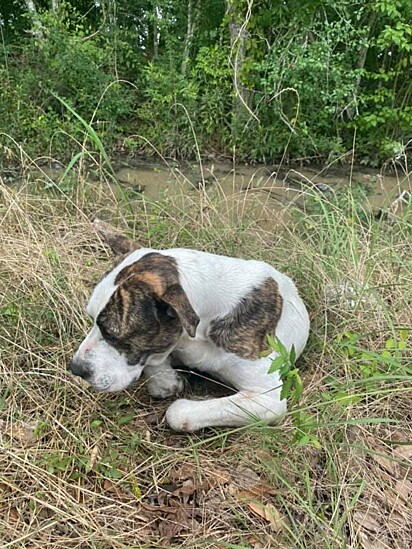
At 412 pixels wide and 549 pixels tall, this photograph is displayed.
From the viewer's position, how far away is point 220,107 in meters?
7.12

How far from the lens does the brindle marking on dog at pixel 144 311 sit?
2.21 meters

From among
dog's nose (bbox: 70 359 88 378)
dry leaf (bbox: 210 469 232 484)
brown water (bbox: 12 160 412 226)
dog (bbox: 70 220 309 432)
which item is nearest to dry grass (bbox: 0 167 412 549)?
dry leaf (bbox: 210 469 232 484)

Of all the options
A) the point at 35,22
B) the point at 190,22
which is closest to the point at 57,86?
the point at 35,22

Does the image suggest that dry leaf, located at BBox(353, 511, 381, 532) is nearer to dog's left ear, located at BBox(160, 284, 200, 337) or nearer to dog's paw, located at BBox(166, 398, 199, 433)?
dog's paw, located at BBox(166, 398, 199, 433)

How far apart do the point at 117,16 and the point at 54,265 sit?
5897 millimetres

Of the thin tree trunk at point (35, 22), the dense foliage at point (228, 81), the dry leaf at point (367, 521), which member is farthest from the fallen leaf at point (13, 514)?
the thin tree trunk at point (35, 22)

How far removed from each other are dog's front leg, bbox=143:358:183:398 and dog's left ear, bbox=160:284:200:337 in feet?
1.64

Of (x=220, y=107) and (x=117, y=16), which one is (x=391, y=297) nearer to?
(x=220, y=107)

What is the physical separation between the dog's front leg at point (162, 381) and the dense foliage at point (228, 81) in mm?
4249

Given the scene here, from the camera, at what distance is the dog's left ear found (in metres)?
2.16

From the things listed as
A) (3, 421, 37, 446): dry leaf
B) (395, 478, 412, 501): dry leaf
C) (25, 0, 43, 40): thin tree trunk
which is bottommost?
(395, 478, 412, 501): dry leaf

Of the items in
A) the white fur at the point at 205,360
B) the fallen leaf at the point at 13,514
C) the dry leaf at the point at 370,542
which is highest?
the white fur at the point at 205,360

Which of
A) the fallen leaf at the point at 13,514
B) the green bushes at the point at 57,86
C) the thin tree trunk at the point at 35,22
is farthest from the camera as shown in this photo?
the thin tree trunk at the point at 35,22

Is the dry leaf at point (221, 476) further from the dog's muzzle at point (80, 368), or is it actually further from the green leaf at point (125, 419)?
the dog's muzzle at point (80, 368)
